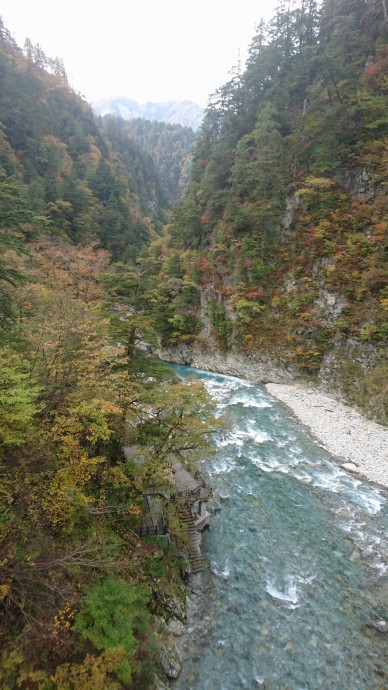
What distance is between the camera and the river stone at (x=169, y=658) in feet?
24.2

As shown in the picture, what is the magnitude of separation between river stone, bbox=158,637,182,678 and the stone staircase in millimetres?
2443

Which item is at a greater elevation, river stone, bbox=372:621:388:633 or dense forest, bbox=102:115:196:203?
dense forest, bbox=102:115:196:203

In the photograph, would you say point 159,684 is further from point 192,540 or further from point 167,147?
point 167,147

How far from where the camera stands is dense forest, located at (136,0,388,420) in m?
24.5

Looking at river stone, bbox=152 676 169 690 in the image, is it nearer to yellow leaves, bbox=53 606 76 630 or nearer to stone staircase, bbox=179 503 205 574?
yellow leaves, bbox=53 606 76 630

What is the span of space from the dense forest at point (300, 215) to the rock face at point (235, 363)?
73 cm

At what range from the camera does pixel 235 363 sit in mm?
31938

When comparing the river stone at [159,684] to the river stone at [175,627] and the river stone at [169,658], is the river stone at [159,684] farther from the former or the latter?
the river stone at [175,627]

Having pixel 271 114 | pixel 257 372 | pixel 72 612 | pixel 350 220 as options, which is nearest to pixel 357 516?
pixel 72 612

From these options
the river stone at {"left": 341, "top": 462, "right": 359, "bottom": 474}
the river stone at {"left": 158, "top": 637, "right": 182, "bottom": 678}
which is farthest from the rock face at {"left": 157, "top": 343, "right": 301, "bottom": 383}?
the river stone at {"left": 158, "top": 637, "right": 182, "bottom": 678}

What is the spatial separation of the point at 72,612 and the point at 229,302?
2959cm

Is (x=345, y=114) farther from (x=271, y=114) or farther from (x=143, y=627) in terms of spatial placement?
(x=143, y=627)

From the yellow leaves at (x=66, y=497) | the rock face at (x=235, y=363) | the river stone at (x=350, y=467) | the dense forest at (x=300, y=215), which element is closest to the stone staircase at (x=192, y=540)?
the yellow leaves at (x=66, y=497)

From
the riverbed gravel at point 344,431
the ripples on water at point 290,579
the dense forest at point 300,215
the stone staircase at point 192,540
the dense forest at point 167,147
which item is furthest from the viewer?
the dense forest at point 167,147
